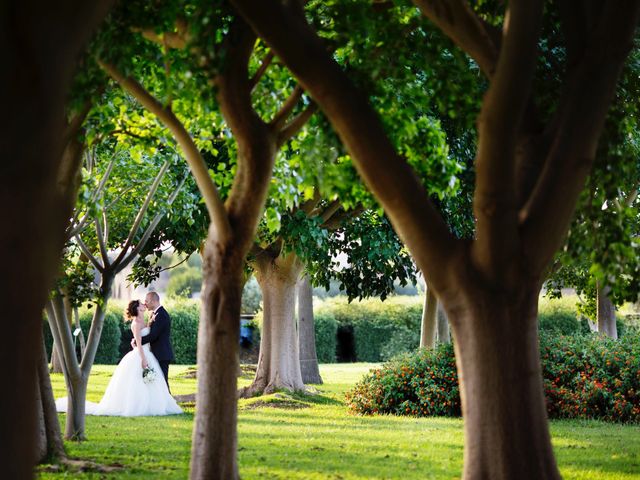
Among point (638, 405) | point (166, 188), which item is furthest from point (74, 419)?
point (638, 405)

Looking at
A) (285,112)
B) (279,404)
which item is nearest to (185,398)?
(279,404)

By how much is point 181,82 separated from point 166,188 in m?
5.41

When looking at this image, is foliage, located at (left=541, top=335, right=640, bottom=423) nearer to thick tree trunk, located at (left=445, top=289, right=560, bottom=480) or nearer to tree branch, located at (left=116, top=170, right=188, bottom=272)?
tree branch, located at (left=116, top=170, right=188, bottom=272)

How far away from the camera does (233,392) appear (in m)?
8.43

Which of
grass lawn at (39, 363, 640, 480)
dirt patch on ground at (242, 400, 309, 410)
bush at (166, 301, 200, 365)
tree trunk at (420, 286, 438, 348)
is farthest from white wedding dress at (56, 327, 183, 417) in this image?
bush at (166, 301, 200, 365)

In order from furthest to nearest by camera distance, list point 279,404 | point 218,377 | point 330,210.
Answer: point 330,210
point 279,404
point 218,377

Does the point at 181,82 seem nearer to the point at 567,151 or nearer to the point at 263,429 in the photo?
the point at 567,151

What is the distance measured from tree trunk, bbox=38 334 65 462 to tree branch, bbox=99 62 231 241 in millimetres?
3406

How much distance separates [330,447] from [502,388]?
20.4 feet

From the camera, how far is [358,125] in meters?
7.23

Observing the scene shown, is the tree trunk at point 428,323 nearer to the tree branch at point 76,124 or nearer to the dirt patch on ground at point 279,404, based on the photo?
the dirt patch on ground at point 279,404

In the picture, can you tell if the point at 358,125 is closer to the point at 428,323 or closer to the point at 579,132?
the point at 579,132

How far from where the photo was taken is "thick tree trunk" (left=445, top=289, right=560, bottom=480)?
7.29m

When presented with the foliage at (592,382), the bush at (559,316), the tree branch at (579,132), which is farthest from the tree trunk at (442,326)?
the tree branch at (579,132)
